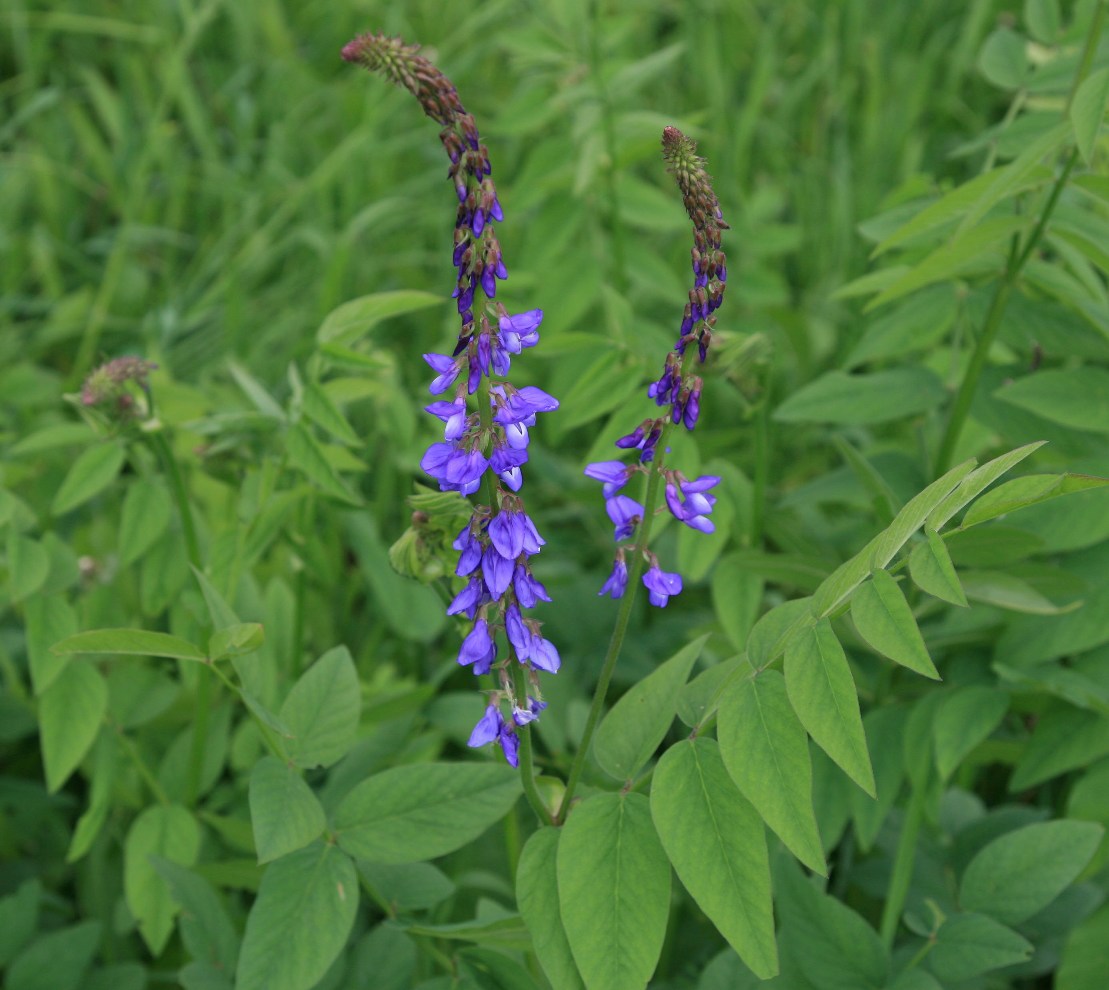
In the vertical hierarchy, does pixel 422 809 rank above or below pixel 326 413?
below

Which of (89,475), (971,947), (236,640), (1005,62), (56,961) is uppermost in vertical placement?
(1005,62)

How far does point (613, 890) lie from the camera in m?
1.44

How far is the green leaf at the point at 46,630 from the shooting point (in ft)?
6.61

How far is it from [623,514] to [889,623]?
34cm

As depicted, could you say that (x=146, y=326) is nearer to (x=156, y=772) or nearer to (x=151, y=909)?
(x=156, y=772)

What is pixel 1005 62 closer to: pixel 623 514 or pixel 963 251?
pixel 963 251

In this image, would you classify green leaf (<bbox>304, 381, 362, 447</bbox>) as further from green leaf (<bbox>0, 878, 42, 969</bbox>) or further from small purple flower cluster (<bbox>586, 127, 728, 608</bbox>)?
green leaf (<bbox>0, 878, 42, 969</bbox>)

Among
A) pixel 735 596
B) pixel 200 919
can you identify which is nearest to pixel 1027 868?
pixel 735 596

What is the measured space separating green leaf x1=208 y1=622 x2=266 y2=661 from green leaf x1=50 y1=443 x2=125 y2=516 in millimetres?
695

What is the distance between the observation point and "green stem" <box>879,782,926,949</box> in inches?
81.9

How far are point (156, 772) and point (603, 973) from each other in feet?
4.51

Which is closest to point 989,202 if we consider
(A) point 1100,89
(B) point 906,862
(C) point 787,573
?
(A) point 1100,89

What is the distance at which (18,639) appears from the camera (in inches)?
104

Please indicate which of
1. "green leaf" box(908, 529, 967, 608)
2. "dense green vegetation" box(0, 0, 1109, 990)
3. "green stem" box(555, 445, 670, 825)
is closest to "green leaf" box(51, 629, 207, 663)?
"dense green vegetation" box(0, 0, 1109, 990)
